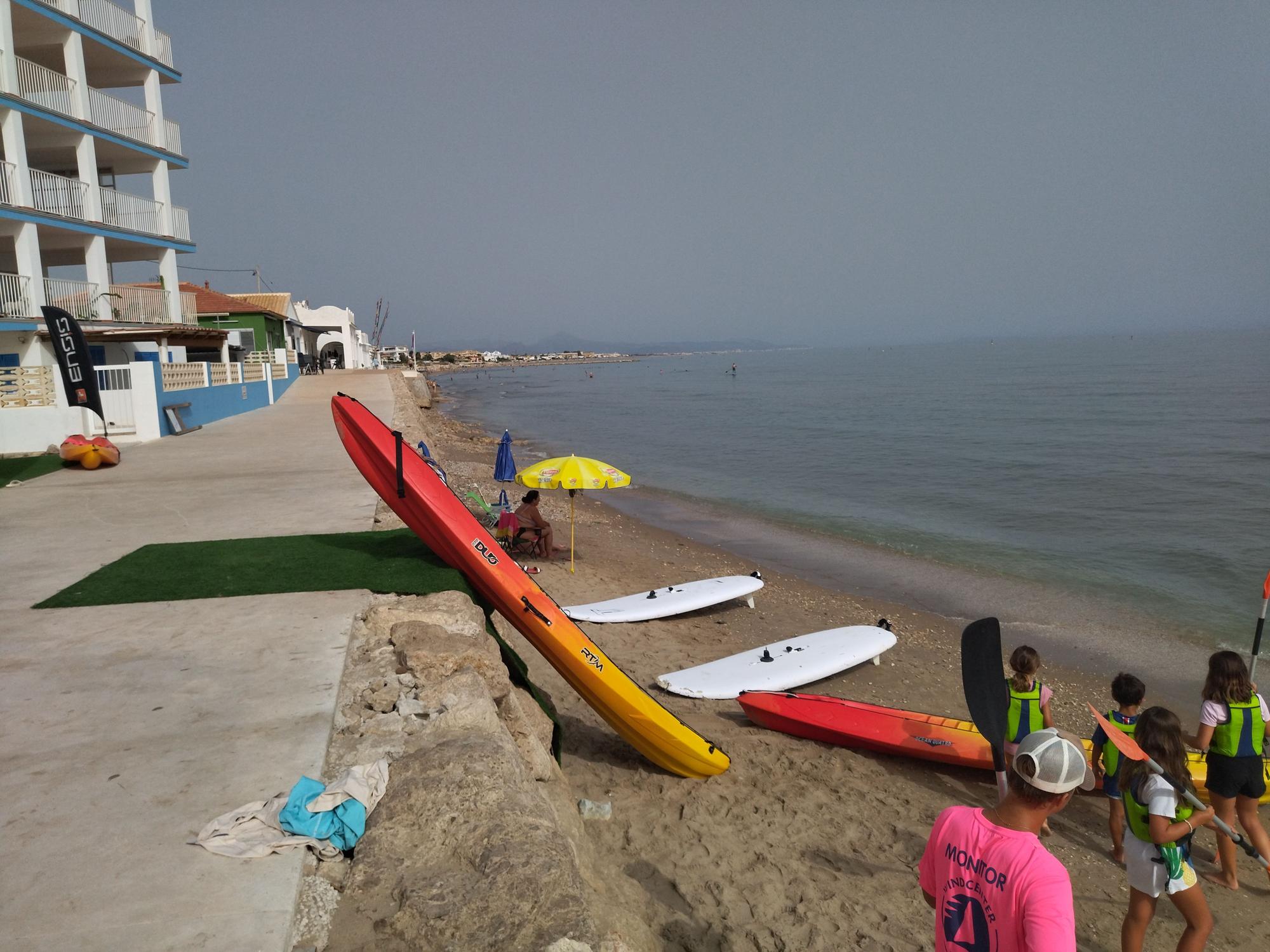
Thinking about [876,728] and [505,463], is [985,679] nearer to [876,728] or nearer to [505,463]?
[876,728]

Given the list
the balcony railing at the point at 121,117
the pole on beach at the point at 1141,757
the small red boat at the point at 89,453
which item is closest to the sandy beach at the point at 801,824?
the pole on beach at the point at 1141,757

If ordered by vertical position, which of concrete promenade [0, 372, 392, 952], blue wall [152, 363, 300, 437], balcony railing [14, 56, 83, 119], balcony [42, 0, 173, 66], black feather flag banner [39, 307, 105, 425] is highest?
balcony [42, 0, 173, 66]

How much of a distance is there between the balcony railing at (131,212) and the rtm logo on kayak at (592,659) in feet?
78.6

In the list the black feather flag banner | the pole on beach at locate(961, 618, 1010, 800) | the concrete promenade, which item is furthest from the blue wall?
the pole on beach at locate(961, 618, 1010, 800)

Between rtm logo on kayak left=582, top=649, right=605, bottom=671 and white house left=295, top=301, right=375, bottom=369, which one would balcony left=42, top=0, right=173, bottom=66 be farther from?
white house left=295, top=301, right=375, bottom=369

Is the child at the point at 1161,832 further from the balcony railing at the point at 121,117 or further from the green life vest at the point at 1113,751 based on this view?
the balcony railing at the point at 121,117

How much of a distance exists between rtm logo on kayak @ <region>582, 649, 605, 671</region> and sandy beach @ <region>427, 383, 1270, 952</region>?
98cm

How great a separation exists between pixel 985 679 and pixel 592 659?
10.7ft

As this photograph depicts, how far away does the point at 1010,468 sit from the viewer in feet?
90.8

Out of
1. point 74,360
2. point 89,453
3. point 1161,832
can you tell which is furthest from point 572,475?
point 74,360

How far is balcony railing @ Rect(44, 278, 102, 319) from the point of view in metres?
20.8

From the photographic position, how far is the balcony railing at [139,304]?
23.7 metres

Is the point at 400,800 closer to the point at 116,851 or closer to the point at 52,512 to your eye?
the point at 116,851

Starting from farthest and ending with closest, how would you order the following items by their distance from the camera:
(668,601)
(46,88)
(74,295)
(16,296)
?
(74,295), (46,88), (16,296), (668,601)
